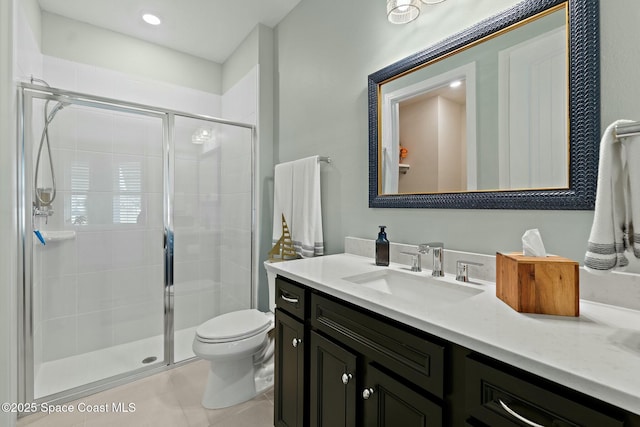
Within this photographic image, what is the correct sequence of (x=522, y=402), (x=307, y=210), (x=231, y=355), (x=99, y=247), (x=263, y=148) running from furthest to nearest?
(x=263, y=148) < (x=99, y=247) < (x=307, y=210) < (x=231, y=355) < (x=522, y=402)

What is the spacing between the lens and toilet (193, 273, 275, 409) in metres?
1.64

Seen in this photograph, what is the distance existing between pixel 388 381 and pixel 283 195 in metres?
1.52

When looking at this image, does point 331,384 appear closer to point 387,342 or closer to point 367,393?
point 367,393

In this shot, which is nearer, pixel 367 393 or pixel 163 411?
pixel 367 393

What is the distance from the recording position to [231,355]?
5.37ft

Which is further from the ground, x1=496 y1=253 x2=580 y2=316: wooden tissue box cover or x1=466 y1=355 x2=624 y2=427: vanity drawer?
x1=496 y1=253 x2=580 y2=316: wooden tissue box cover

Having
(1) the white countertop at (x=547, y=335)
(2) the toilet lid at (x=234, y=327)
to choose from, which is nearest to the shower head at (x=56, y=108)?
(2) the toilet lid at (x=234, y=327)

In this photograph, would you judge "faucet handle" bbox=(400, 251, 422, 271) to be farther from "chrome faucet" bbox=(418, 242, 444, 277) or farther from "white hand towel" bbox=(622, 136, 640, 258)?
"white hand towel" bbox=(622, 136, 640, 258)

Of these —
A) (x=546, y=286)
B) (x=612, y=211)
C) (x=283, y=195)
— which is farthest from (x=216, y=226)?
(x=612, y=211)

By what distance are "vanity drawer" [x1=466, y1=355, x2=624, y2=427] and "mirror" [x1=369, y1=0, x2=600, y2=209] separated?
63cm

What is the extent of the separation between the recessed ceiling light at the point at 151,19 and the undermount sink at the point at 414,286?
2.58m

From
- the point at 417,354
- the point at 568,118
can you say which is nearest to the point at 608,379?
the point at 417,354

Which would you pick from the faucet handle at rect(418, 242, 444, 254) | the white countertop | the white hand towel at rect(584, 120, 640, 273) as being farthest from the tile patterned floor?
the white hand towel at rect(584, 120, 640, 273)

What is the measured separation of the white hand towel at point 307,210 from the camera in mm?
1852
